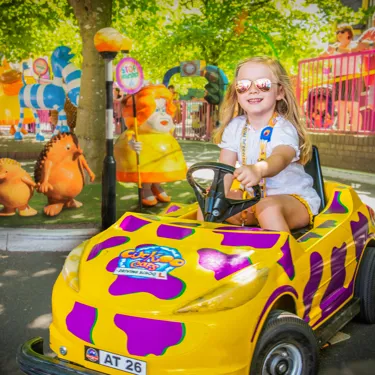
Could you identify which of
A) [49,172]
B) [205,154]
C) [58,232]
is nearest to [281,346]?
[58,232]

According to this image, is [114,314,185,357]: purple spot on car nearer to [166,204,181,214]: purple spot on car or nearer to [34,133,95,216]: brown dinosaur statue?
[166,204,181,214]: purple spot on car

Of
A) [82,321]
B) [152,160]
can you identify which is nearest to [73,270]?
[82,321]

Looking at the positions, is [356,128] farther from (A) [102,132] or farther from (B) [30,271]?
(B) [30,271]

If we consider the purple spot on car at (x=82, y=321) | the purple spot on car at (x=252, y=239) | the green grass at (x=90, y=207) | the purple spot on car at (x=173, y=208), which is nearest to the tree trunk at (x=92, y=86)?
the green grass at (x=90, y=207)

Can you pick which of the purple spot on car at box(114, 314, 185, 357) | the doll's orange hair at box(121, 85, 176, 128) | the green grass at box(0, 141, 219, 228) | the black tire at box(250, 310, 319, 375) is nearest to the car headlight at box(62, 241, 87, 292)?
the purple spot on car at box(114, 314, 185, 357)

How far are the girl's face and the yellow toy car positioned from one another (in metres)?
0.57

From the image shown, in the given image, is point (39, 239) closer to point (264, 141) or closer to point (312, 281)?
point (264, 141)

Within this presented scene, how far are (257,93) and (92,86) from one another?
574 centimetres

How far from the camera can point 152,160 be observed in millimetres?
6398

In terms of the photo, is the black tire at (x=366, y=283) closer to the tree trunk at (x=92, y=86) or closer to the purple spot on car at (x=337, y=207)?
the purple spot on car at (x=337, y=207)

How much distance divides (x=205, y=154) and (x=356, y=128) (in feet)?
17.5

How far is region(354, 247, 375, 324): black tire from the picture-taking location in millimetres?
3115

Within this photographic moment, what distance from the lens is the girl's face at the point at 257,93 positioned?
309 centimetres

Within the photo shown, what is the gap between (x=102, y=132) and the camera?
27.9 ft
